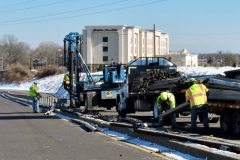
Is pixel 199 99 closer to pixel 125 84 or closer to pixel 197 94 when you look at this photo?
pixel 197 94

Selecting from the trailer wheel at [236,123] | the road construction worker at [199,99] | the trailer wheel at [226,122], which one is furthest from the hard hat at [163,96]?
the trailer wheel at [236,123]

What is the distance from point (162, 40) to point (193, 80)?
117 m

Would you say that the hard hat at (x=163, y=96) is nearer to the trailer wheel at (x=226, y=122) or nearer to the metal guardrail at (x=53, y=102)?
the trailer wheel at (x=226, y=122)

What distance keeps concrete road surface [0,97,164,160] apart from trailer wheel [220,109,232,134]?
298 centimetres

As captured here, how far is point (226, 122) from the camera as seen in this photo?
13516mm

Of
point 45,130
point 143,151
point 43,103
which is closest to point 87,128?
point 45,130

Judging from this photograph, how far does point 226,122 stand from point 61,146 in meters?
4.68

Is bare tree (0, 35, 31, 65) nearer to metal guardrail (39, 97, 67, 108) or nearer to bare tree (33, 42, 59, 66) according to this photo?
bare tree (33, 42, 59, 66)

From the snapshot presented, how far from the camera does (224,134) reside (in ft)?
44.5

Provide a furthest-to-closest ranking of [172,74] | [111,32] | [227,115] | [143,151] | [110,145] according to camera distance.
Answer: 1. [111,32]
2. [172,74]
3. [227,115]
4. [110,145]
5. [143,151]

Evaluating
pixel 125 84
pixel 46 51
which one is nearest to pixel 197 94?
pixel 125 84

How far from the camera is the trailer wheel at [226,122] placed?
13.3 meters

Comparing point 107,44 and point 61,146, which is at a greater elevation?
point 107,44

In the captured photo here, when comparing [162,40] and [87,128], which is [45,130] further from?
[162,40]
